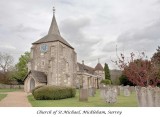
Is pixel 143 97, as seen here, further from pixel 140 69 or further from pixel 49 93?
pixel 49 93

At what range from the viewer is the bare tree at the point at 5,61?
7781mm

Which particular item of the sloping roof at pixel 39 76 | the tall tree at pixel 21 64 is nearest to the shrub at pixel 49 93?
the tall tree at pixel 21 64

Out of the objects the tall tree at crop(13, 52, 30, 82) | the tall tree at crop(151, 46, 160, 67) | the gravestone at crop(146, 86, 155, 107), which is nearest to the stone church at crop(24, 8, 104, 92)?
the tall tree at crop(13, 52, 30, 82)

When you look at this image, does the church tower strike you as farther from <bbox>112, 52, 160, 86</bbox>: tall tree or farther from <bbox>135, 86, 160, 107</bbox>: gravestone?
<bbox>135, 86, 160, 107</bbox>: gravestone

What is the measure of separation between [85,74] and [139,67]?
2338cm

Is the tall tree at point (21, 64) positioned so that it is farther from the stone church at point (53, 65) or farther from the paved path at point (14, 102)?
the paved path at point (14, 102)

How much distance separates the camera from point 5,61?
8289 millimetres

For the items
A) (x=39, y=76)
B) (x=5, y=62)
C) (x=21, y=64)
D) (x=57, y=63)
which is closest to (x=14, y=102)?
(x=5, y=62)

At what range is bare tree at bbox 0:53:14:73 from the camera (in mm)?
7781

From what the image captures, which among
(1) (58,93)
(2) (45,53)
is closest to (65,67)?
(2) (45,53)
